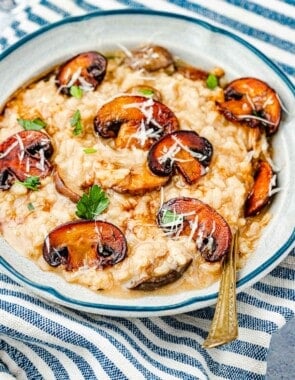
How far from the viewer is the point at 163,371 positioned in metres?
4.90

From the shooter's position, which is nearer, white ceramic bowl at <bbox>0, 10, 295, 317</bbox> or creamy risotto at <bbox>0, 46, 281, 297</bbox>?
creamy risotto at <bbox>0, 46, 281, 297</bbox>

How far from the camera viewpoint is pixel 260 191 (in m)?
5.04

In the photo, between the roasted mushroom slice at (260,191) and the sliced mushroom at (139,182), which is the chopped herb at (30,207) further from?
the roasted mushroom slice at (260,191)

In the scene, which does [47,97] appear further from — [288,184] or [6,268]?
[288,184]

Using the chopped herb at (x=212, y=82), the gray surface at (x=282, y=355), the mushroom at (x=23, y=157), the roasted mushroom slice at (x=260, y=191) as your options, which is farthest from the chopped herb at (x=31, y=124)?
the gray surface at (x=282, y=355)

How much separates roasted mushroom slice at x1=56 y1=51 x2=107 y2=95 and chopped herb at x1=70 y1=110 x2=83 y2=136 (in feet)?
0.76

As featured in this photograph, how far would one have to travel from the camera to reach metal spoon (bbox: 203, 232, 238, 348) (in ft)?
14.8

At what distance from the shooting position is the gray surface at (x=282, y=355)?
573 centimetres

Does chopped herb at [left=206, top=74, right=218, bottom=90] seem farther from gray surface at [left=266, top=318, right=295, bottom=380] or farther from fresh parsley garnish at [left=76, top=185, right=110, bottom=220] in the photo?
gray surface at [left=266, top=318, right=295, bottom=380]

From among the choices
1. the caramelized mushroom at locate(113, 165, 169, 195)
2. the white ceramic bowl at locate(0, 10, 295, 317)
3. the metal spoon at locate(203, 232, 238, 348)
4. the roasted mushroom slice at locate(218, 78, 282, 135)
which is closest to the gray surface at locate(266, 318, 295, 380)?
the white ceramic bowl at locate(0, 10, 295, 317)

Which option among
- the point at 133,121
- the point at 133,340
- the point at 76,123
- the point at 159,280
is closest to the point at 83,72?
the point at 76,123

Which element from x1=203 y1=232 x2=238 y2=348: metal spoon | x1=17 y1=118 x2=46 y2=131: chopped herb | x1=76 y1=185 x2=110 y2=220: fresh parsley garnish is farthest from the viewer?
x1=17 y1=118 x2=46 y2=131: chopped herb

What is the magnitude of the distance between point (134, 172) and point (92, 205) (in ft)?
1.05

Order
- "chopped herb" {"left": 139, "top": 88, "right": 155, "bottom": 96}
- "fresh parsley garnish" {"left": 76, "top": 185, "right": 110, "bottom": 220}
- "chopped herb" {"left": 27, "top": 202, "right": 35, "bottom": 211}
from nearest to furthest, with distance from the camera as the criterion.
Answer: "fresh parsley garnish" {"left": 76, "top": 185, "right": 110, "bottom": 220} < "chopped herb" {"left": 27, "top": 202, "right": 35, "bottom": 211} < "chopped herb" {"left": 139, "top": 88, "right": 155, "bottom": 96}
